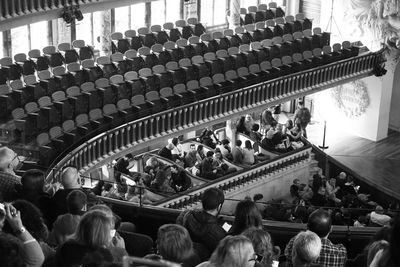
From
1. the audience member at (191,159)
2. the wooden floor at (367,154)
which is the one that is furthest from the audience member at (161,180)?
the wooden floor at (367,154)

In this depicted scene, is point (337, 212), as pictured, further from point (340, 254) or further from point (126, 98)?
point (340, 254)

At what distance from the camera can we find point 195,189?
1642 centimetres

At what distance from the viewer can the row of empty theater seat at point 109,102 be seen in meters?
14.2

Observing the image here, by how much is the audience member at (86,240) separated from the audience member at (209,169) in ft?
39.3

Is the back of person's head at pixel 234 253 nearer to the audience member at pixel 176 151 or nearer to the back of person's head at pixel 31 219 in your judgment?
the back of person's head at pixel 31 219

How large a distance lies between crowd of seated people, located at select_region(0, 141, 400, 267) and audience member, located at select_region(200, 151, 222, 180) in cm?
1003

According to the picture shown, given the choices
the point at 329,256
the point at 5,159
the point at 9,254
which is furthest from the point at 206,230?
the point at 9,254

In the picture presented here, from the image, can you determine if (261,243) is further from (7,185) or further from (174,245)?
(7,185)

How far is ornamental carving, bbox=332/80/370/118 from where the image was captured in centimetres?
2312

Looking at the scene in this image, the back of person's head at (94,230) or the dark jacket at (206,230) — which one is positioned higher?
the back of person's head at (94,230)

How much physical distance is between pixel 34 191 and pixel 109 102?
9.29 metres

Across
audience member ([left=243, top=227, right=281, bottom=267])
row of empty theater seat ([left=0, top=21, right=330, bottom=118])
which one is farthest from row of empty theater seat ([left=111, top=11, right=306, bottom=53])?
audience member ([left=243, top=227, right=281, bottom=267])

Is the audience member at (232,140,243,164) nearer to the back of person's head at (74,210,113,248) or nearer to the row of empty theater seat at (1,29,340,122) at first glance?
the row of empty theater seat at (1,29,340,122)

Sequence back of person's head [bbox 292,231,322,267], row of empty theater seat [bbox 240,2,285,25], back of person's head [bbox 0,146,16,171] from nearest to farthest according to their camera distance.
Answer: back of person's head [bbox 292,231,322,267]
back of person's head [bbox 0,146,16,171]
row of empty theater seat [bbox 240,2,285,25]
